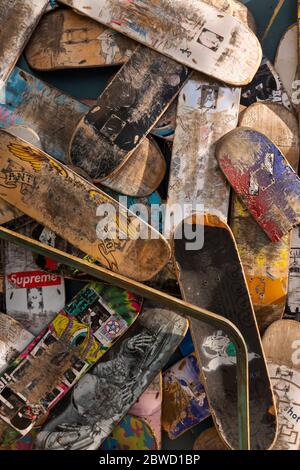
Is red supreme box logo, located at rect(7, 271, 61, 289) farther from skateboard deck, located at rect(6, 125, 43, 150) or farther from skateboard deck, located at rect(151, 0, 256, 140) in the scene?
skateboard deck, located at rect(151, 0, 256, 140)

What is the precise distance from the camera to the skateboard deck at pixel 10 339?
2.50 meters

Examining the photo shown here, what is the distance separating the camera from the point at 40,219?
2443mm

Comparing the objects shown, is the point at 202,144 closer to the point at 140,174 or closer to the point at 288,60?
the point at 140,174

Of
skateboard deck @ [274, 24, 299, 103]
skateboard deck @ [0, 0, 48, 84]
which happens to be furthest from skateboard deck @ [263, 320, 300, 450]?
skateboard deck @ [0, 0, 48, 84]

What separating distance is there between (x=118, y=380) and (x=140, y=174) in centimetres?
77

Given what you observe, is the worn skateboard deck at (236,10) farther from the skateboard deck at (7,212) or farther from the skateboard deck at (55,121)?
the skateboard deck at (7,212)

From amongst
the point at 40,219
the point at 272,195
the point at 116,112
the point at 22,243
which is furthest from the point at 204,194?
the point at 22,243

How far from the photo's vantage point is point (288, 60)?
8.52 feet

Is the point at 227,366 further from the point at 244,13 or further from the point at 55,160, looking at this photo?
the point at 244,13

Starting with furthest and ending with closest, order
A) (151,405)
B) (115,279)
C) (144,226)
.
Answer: (151,405), (144,226), (115,279)

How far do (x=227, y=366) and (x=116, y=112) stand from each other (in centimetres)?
102

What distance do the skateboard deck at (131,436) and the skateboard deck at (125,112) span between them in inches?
36.4

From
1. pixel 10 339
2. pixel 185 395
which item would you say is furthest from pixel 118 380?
pixel 10 339

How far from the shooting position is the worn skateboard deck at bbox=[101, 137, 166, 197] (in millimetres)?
2506
